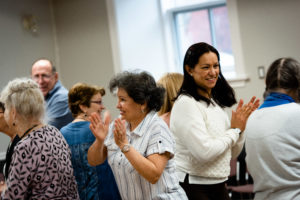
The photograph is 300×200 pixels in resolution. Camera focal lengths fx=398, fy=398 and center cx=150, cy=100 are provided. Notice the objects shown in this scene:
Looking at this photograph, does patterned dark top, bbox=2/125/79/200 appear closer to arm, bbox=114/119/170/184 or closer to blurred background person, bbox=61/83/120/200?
arm, bbox=114/119/170/184

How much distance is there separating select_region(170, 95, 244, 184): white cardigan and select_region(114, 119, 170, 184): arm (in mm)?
261

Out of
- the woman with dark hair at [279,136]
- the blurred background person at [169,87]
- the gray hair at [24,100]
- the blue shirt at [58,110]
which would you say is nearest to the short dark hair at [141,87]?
the gray hair at [24,100]

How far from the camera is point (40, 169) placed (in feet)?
6.04

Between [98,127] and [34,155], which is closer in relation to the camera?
[34,155]

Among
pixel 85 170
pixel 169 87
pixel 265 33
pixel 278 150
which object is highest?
pixel 265 33

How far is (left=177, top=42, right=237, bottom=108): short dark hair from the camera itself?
2.26 metres

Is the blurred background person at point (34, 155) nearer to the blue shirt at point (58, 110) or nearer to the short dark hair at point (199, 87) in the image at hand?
the short dark hair at point (199, 87)

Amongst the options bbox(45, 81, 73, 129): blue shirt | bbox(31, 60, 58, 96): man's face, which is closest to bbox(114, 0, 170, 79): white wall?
bbox(31, 60, 58, 96): man's face

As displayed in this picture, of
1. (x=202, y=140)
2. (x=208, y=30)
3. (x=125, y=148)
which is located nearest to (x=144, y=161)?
(x=125, y=148)

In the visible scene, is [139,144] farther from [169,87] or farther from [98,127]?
[169,87]

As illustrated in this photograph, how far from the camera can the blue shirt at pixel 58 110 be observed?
3.43 m

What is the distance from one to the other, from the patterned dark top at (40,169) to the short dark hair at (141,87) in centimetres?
43

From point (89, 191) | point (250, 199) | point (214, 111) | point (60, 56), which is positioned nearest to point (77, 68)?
point (60, 56)

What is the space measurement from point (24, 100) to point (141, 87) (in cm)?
59
